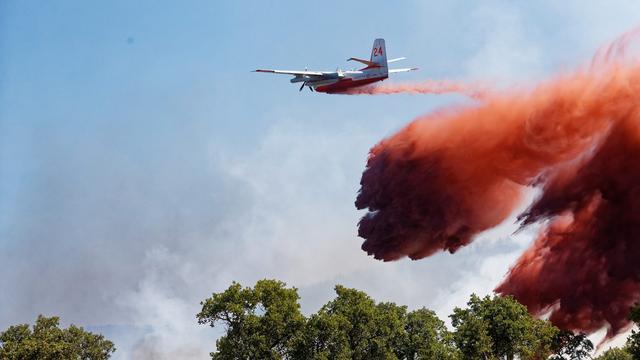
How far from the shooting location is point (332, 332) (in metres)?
59.9

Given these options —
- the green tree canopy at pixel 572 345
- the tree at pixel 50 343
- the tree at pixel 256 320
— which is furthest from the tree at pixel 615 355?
the tree at pixel 50 343

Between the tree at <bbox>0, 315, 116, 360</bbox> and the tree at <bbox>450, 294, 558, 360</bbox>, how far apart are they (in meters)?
38.3

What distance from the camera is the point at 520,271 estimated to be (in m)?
68.2

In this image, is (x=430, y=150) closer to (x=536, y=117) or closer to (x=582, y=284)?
(x=536, y=117)

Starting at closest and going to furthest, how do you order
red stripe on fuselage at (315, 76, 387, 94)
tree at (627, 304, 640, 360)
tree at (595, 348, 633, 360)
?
tree at (627, 304, 640, 360)
red stripe on fuselage at (315, 76, 387, 94)
tree at (595, 348, 633, 360)

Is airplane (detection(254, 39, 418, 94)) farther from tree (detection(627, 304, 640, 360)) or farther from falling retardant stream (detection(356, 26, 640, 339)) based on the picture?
tree (detection(627, 304, 640, 360))

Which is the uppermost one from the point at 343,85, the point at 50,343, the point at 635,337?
the point at 343,85

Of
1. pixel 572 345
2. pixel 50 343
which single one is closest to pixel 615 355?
pixel 572 345

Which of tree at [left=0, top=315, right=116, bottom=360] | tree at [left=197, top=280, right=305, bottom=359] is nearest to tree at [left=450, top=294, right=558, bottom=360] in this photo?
tree at [left=197, top=280, right=305, bottom=359]

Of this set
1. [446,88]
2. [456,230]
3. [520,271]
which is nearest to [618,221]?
[520,271]

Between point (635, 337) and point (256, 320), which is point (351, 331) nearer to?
point (256, 320)

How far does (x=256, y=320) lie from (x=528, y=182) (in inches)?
1152

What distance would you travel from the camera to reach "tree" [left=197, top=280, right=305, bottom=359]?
2330 inches

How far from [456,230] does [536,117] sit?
42.9ft
